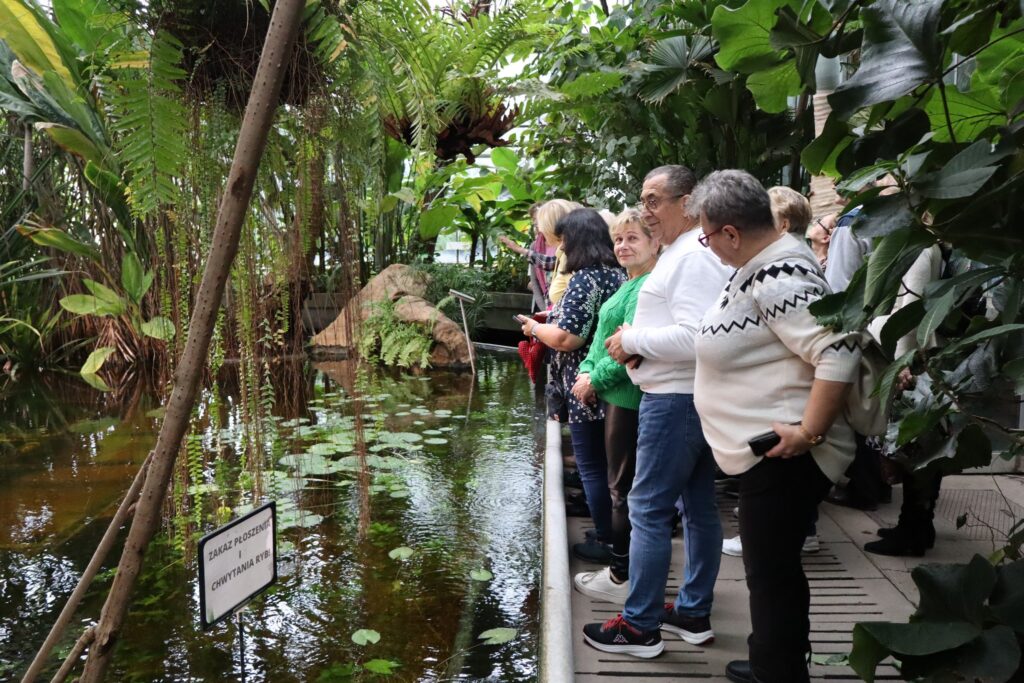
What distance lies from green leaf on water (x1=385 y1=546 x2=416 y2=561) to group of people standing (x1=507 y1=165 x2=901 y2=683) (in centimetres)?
88

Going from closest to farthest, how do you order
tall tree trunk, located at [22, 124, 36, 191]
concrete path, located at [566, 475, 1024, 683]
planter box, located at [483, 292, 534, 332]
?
concrete path, located at [566, 475, 1024, 683]
tall tree trunk, located at [22, 124, 36, 191]
planter box, located at [483, 292, 534, 332]

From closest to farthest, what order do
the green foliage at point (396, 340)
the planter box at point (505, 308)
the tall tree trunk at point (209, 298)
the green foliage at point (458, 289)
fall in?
the tall tree trunk at point (209, 298), the green foliage at point (396, 340), the green foliage at point (458, 289), the planter box at point (505, 308)

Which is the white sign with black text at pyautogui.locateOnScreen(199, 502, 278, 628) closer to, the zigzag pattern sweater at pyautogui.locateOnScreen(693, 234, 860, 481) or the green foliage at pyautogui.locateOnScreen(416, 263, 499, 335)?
the zigzag pattern sweater at pyautogui.locateOnScreen(693, 234, 860, 481)

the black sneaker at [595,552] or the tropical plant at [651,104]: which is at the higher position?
the tropical plant at [651,104]

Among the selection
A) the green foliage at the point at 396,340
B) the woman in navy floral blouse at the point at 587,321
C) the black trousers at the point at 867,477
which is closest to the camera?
the woman in navy floral blouse at the point at 587,321

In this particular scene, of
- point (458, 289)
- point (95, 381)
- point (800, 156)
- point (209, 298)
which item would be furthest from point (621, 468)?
point (458, 289)

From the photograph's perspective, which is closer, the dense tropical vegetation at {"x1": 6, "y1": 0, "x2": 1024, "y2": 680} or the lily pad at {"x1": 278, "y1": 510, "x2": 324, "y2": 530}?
the dense tropical vegetation at {"x1": 6, "y1": 0, "x2": 1024, "y2": 680}

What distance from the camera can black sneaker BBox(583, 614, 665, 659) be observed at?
2631 mm

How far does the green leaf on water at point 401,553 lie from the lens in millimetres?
3885

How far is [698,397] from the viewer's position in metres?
2.27

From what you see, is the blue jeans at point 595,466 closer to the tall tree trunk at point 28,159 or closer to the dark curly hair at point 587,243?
the dark curly hair at point 587,243

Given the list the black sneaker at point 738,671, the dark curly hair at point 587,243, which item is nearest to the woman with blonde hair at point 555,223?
the dark curly hair at point 587,243

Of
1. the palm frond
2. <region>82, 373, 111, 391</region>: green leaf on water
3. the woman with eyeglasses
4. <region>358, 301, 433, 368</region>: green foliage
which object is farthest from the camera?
<region>358, 301, 433, 368</region>: green foliage

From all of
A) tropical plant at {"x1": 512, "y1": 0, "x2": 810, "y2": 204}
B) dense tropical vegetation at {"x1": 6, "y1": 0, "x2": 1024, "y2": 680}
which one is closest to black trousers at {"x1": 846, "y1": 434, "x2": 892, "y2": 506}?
dense tropical vegetation at {"x1": 6, "y1": 0, "x2": 1024, "y2": 680}
